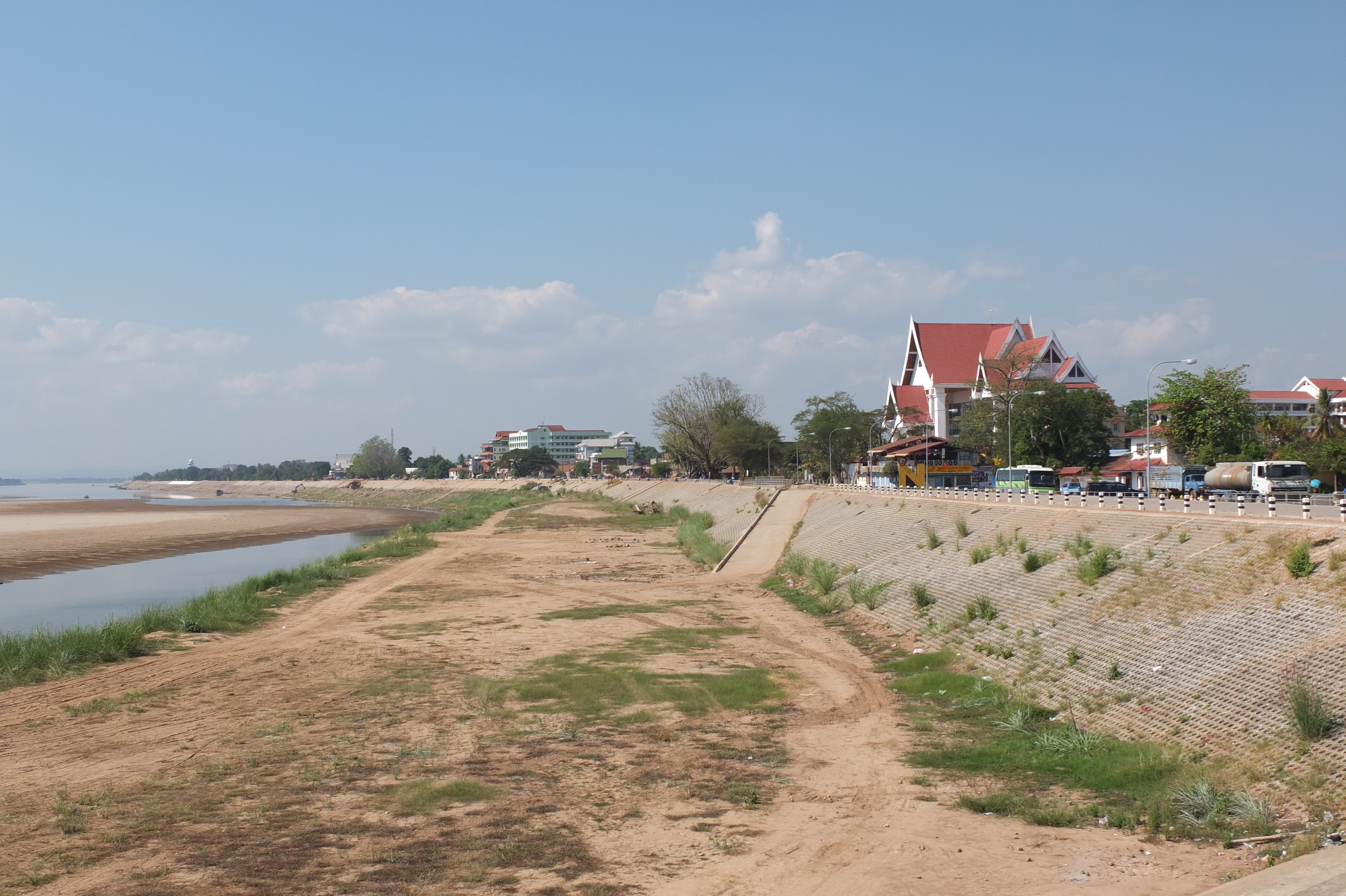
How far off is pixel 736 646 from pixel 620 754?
361 inches

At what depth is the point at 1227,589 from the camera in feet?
51.6

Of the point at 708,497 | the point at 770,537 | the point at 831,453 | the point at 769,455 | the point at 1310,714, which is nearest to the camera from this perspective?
the point at 1310,714

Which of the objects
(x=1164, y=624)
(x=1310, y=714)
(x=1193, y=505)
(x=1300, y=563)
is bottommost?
(x=1310, y=714)

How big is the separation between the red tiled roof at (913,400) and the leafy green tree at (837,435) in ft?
7.91

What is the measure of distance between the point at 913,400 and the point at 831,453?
15.2 m

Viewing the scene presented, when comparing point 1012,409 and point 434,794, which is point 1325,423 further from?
point 434,794

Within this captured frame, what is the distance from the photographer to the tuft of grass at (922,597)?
2348 centimetres

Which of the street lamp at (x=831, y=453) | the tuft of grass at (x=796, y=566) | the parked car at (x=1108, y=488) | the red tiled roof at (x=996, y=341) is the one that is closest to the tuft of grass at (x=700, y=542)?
the tuft of grass at (x=796, y=566)

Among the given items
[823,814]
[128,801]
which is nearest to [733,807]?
[823,814]

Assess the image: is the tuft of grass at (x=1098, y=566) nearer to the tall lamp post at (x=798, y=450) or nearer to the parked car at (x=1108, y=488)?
the parked car at (x=1108, y=488)

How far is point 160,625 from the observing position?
24.8 meters

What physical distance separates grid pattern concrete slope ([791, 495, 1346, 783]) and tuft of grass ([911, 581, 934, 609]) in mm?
302

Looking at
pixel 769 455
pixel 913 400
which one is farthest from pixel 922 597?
pixel 769 455

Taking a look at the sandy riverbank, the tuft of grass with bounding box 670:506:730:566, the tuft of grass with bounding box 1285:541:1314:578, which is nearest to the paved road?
the tuft of grass with bounding box 1285:541:1314:578
